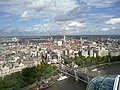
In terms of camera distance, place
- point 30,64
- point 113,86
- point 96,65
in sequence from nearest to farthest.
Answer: point 113,86, point 30,64, point 96,65

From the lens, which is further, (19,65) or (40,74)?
(19,65)

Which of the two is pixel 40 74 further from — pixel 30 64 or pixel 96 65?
pixel 96 65

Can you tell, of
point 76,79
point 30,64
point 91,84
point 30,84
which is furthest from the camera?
point 30,64

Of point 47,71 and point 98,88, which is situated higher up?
point 98,88

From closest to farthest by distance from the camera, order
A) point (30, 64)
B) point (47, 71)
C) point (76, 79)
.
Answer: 1. point (76, 79)
2. point (47, 71)
3. point (30, 64)

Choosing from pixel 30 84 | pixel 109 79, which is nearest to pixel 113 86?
pixel 109 79

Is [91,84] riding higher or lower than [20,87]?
higher

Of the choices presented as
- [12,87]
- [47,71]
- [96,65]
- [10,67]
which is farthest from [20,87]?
[96,65]

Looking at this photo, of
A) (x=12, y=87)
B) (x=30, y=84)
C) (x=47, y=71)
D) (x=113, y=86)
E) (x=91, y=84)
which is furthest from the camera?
(x=47, y=71)

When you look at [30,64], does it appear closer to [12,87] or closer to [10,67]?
[10,67]
